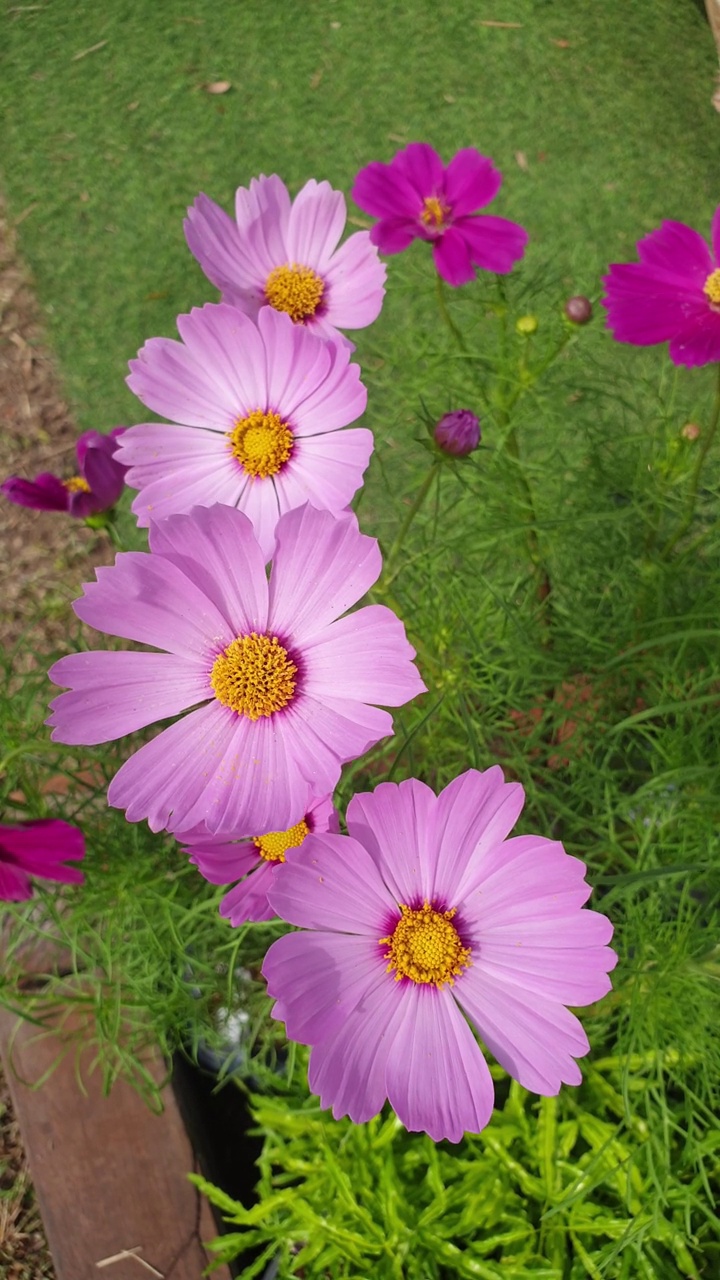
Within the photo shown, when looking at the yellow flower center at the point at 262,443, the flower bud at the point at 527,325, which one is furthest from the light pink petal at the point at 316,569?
the flower bud at the point at 527,325

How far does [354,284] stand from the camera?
0.65 m

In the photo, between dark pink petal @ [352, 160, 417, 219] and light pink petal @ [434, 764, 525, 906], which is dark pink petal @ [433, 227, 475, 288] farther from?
light pink petal @ [434, 764, 525, 906]

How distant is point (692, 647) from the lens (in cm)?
87

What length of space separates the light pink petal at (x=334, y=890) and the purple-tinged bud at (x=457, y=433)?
0.81 ft

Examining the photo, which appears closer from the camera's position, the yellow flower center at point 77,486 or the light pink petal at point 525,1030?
the light pink petal at point 525,1030

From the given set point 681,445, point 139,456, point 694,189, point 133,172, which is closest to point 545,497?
point 681,445

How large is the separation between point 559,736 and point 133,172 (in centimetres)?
134

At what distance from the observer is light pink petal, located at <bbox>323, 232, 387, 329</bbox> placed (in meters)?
0.63

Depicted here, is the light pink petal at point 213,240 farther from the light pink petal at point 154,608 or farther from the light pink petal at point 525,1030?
the light pink petal at point 525,1030

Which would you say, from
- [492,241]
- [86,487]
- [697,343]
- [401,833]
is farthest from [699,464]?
[86,487]

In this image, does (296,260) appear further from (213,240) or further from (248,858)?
(248,858)

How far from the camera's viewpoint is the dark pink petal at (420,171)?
0.73 meters

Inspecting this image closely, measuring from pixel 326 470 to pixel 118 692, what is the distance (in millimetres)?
176

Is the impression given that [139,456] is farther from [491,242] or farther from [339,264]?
[491,242]
